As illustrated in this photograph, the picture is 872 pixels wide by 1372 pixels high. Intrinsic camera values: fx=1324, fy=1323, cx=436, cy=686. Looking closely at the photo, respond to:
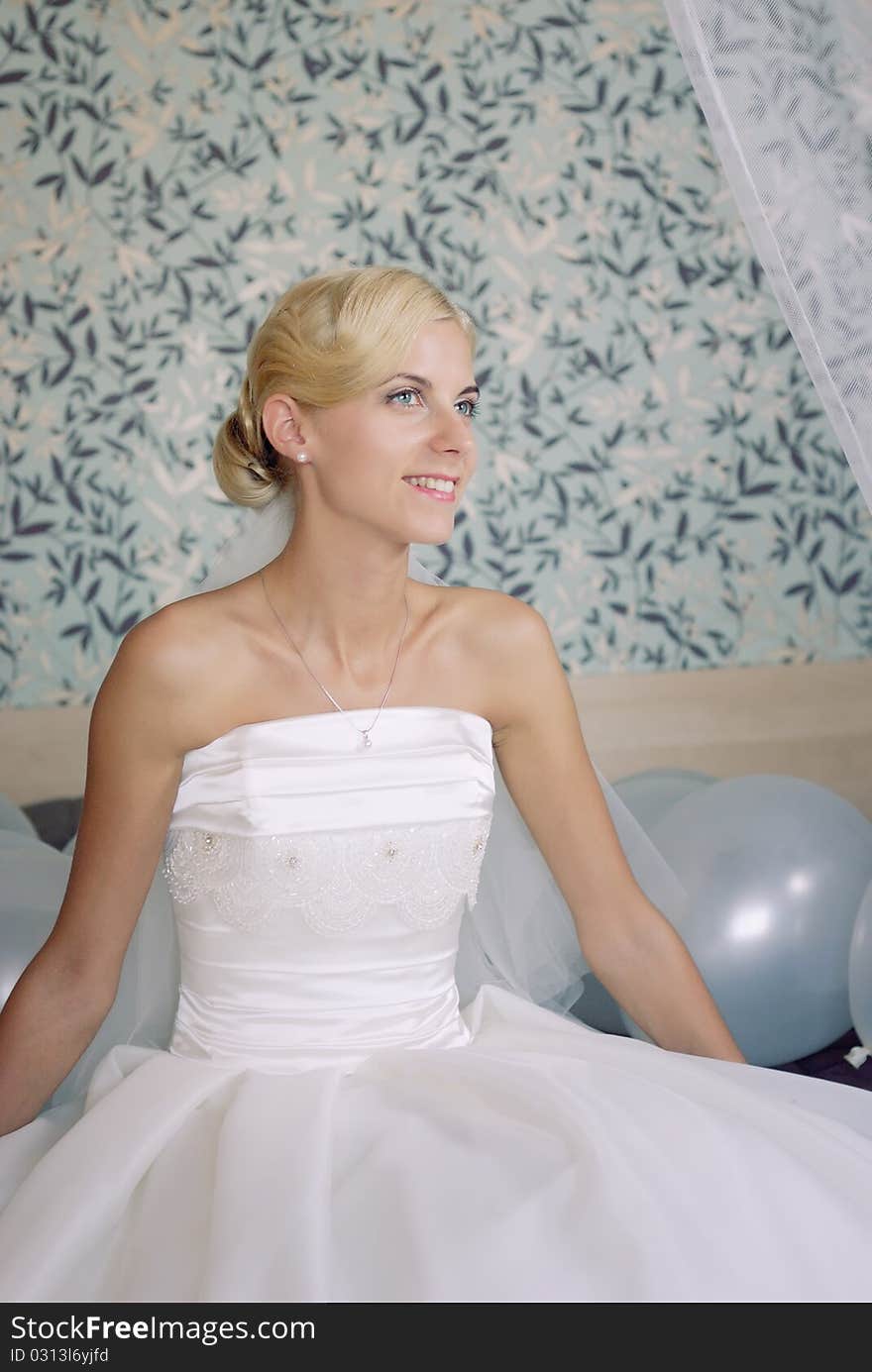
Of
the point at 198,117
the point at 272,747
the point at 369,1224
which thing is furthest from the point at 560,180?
the point at 369,1224

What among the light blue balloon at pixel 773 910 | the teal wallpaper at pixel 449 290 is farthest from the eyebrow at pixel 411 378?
the teal wallpaper at pixel 449 290

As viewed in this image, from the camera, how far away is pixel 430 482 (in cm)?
148

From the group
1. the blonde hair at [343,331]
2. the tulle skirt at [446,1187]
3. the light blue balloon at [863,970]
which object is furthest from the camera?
the light blue balloon at [863,970]

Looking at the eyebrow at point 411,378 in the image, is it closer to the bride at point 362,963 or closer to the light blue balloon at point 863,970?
the bride at point 362,963

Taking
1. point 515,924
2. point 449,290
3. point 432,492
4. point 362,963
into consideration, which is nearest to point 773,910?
point 515,924

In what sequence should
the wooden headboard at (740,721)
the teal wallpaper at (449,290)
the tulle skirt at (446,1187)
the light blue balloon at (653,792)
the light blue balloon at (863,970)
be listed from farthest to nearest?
the wooden headboard at (740,721), the teal wallpaper at (449,290), the light blue balloon at (653,792), the light blue balloon at (863,970), the tulle skirt at (446,1187)

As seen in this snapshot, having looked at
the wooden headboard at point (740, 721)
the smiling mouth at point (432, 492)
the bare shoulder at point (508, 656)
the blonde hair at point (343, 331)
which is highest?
the blonde hair at point (343, 331)

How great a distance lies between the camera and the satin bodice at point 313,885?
147cm

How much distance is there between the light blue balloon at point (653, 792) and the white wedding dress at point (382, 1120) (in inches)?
49.4

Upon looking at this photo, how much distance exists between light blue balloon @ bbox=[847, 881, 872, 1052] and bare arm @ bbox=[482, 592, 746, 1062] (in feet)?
2.43

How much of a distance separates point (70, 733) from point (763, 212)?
2.78 metres

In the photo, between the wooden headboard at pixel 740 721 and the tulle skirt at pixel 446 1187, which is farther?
the wooden headboard at pixel 740 721

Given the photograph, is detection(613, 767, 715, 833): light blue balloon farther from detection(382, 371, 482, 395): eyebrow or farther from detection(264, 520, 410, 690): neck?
detection(382, 371, 482, 395): eyebrow

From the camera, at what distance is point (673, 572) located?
3.76 meters
